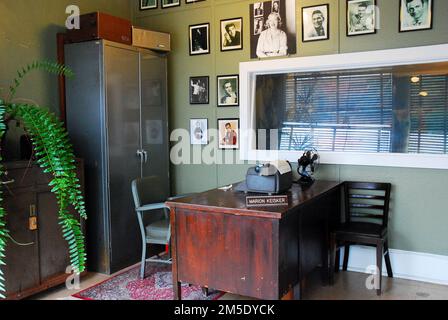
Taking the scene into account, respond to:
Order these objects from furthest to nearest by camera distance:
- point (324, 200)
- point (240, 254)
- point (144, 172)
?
point (144, 172)
point (324, 200)
point (240, 254)

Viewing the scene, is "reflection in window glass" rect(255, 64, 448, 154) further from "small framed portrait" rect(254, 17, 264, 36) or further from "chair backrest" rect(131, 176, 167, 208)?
"chair backrest" rect(131, 176, 167, 208)

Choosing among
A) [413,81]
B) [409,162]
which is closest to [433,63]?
[413,81]

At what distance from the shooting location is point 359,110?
4180mm

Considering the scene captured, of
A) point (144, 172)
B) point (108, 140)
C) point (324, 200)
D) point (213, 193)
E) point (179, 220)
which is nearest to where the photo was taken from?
point (179, 220)

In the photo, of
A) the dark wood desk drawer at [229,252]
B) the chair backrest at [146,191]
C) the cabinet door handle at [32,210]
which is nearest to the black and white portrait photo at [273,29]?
the chair backrest at [146,191]

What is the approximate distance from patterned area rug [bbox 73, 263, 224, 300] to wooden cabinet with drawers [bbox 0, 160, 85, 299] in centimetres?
34

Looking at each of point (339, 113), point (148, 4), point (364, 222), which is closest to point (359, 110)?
point (339, 113)

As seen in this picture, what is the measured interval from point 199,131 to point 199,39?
3.30 ft

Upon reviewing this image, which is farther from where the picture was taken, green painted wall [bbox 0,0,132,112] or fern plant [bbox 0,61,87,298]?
green painted wall [bbox 0,0,132,112]

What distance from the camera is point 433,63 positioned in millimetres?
3814

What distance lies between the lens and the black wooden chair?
3646mm

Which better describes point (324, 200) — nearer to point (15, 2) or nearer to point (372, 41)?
point (372, 41)

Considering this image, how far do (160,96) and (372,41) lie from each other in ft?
7.20

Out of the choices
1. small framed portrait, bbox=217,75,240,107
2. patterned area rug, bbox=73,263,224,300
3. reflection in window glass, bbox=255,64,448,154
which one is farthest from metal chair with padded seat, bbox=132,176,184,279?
reflection in window glass, bbox=255,64,448,154
